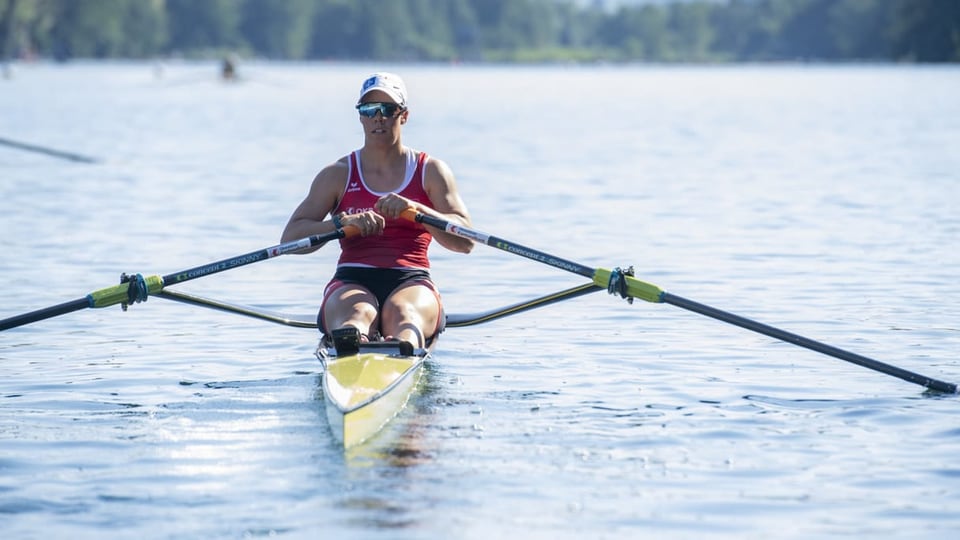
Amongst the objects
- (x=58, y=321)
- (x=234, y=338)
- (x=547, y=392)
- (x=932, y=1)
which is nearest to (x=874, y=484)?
(x=547, y=392)

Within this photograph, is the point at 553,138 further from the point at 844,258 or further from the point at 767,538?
the point at 767,538

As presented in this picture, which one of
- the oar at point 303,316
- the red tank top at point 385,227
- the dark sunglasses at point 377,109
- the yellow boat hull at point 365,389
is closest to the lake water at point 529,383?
the yellow boat hull at point 365,389

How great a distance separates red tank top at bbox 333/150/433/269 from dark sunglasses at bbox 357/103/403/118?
296 mm

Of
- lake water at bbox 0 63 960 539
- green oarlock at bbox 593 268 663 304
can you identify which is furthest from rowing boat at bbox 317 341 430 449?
green oarlock at bbox 593 268 663 304

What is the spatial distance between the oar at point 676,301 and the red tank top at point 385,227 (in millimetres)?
406

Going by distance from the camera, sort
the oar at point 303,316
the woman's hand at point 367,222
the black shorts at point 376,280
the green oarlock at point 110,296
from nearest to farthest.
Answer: the woman's hand at point 367,222, the green oarlock at point 110,296, the black shorts at point 376,280, the oar at point 303,316

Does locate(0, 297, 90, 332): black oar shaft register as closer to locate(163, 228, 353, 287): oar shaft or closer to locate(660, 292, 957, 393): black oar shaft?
locate(163, 228, 353, 287): oar shaft

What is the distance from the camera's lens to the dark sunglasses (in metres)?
9.78

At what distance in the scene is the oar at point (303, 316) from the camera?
1023cm

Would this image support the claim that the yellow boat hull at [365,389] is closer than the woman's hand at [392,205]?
Yes

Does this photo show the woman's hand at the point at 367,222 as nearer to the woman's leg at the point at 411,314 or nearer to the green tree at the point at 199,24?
the woman's leg at the point at 411,314

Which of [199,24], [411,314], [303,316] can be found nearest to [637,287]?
[411,314]

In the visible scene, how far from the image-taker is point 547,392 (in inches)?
393

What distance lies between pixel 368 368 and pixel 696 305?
2067 mm
